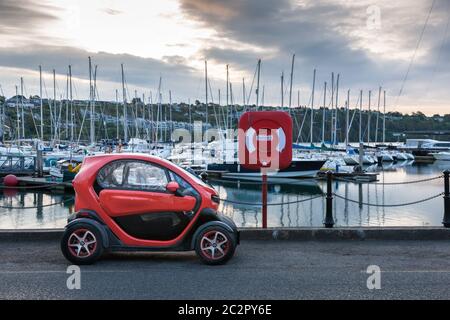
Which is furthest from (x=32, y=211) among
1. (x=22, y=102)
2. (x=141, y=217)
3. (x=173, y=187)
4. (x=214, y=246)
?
(x=22, y=102)

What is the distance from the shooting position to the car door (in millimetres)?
8016

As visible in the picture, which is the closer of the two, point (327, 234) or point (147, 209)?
point (147, 209)

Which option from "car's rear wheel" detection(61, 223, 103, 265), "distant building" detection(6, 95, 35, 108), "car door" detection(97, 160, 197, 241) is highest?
"distant building" detection(6, 95, 35, 108)

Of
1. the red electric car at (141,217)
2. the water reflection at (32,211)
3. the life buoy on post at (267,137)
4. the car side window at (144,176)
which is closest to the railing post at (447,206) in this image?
the life buoy on post at (267,137)

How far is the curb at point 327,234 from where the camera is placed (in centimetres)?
988

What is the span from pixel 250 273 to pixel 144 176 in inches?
89.6

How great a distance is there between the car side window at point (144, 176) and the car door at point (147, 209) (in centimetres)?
2

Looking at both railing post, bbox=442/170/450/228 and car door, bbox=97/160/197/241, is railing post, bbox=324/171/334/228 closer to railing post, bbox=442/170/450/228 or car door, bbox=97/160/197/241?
railing post, bbox=442/170/450/228

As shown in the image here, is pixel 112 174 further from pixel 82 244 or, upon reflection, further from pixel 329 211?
pixel 329 211

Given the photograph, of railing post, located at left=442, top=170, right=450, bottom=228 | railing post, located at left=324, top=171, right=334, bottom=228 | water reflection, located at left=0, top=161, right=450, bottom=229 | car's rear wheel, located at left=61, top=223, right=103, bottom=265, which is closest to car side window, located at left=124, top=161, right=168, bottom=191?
car's rear wheel, located at left=61, top=223, right=103, bottom=265

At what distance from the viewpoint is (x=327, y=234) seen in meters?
9.99
